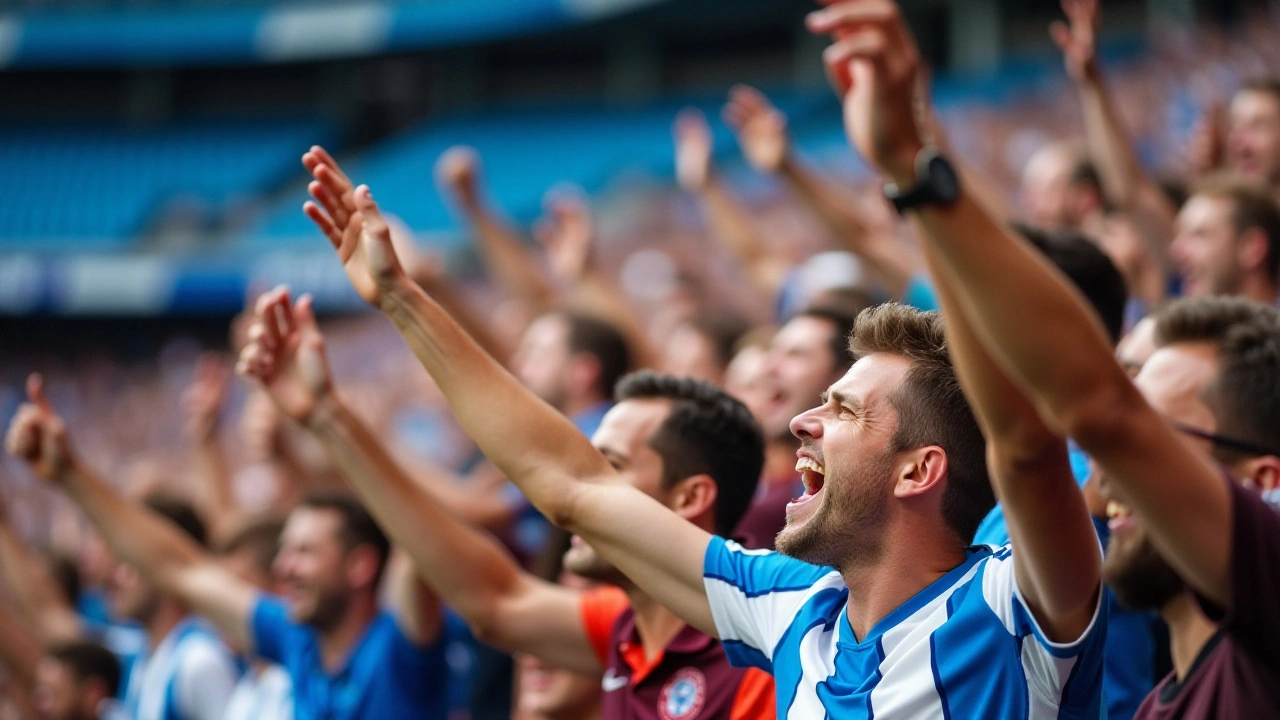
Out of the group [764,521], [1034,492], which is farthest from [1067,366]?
[764,521]

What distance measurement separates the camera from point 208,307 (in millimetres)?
20391

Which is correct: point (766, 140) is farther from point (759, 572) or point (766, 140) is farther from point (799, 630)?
point (799, 630)

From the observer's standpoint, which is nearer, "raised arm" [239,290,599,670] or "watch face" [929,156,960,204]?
"watch face" [929,156,960,204]

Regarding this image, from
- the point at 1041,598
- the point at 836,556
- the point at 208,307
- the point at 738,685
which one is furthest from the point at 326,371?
the point at 208,307

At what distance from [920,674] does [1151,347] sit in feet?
3.66

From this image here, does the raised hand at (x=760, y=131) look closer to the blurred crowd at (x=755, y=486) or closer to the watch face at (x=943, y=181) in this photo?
the blurred crowd at (x=755, y=486)

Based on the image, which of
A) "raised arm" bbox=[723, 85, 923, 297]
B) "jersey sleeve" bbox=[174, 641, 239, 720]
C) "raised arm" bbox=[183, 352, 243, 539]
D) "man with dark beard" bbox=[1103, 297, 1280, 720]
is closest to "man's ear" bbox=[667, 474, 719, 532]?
"man with dark beard" bbox=[1103, 297, 1280, 720]

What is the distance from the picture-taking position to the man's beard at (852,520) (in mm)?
2193

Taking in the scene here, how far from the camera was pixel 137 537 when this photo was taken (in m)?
4.51

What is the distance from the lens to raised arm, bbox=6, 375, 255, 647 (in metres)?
4.17

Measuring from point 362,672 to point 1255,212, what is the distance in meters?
3.16

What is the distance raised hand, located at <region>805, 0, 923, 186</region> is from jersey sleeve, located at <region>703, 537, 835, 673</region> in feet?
A: 3.66

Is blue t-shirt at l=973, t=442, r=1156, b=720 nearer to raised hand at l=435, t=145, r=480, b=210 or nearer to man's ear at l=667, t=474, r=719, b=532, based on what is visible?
man's ear at l=667, t=474, r=719, b=532

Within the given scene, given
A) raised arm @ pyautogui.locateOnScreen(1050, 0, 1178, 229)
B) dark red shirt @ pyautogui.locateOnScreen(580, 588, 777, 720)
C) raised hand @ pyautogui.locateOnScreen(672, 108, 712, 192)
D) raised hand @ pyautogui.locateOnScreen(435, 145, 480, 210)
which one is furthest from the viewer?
Answer: raised hand @ pyautogui.locateOnScreen(672, 108, 712, 192)
